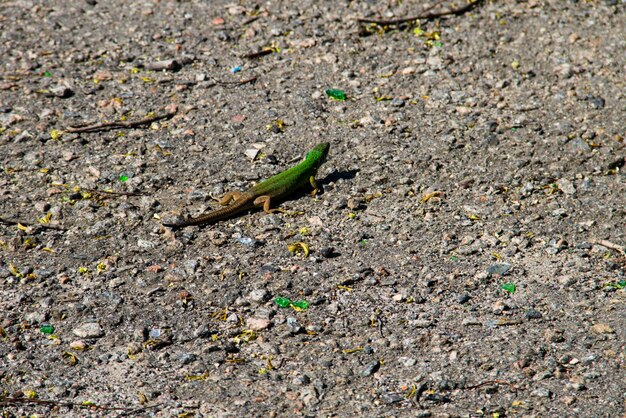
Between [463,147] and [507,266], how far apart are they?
1745 mm

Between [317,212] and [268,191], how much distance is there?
0.47 meters

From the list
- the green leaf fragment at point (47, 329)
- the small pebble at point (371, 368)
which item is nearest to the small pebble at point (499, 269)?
the small pebble at point (371, 368)

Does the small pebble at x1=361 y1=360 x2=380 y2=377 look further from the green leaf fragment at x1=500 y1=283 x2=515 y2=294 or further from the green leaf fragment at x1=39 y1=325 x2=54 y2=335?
the green leaf fragment at x1=39 y1=325 x2=54 y2=335

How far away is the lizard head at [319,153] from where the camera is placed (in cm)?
757

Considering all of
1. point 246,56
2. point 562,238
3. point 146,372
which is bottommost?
point 562,238

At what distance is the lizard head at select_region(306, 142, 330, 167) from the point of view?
7566 mm

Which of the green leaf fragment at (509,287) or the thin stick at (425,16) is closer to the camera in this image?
the green leaf fragment at (509,287)

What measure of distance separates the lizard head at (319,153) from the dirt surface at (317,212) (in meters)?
0.16

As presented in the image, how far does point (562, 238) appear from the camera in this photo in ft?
22.6

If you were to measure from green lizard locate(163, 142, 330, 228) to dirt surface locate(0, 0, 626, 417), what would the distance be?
0.40ft

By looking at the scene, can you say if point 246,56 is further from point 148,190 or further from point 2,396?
point 2,396

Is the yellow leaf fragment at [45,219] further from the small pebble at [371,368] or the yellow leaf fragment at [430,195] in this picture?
the yellow leaf fragment at [430,195]

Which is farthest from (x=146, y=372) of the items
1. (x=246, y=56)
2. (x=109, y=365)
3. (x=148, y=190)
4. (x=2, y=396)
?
(x=246, y=56)

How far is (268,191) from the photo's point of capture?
7.21 meters
